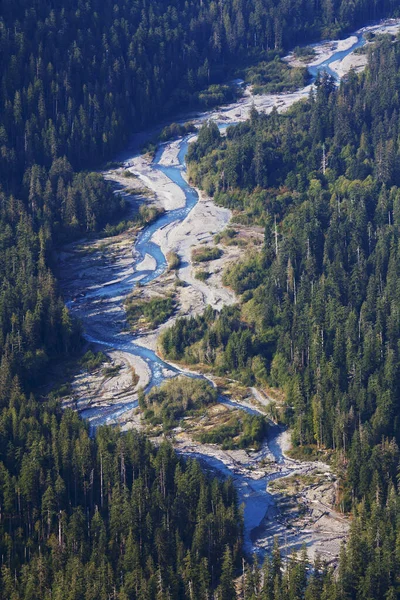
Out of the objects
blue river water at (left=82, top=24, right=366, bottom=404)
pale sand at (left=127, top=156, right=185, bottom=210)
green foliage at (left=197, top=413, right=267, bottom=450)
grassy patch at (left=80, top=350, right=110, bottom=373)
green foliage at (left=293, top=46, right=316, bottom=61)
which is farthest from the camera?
green foliage at (left=293, top=46, right=316, bottom=61)

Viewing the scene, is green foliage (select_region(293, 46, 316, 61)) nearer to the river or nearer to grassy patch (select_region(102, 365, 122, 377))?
the river

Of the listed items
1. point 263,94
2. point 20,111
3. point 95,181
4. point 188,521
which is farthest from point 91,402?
point 263,94

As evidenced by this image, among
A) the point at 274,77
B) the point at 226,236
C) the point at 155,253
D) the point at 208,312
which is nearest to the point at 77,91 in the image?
the point at 274,77

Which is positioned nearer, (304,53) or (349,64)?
(349,64)

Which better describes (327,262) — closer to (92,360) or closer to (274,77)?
(92,360)

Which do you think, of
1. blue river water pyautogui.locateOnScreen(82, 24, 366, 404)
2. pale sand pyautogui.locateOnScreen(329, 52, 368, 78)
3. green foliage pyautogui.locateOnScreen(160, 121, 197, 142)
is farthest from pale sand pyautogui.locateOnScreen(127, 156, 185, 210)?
pale sand pyautogui.locateOnScreen(329, 52, 368, 78)

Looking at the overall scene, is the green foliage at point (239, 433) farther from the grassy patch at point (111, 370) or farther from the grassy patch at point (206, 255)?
the grassy patch at point (206, 255)

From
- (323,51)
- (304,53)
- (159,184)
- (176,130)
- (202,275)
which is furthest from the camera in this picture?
(323,51)
